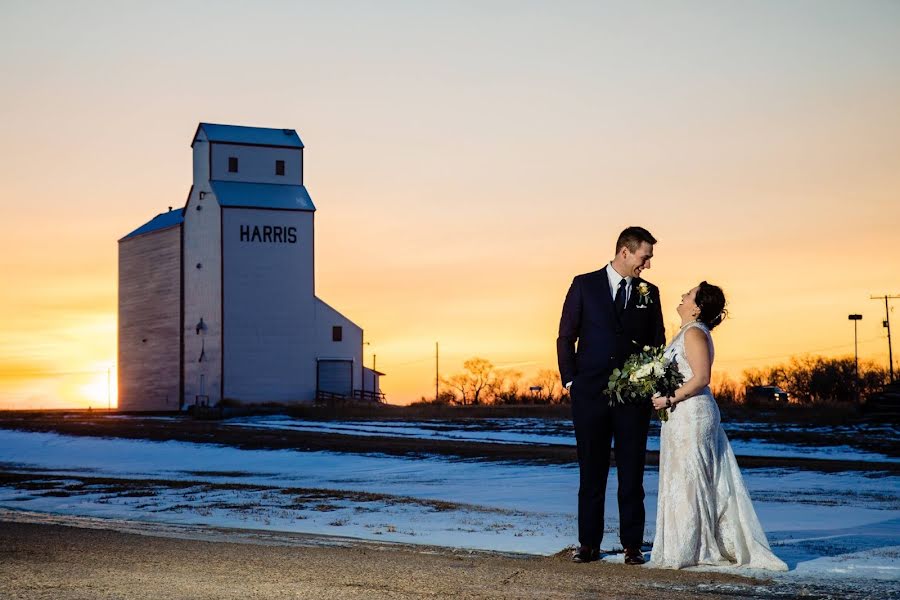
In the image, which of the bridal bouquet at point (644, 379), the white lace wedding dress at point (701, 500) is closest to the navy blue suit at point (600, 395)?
the bridal bouquet at point (644, 379)

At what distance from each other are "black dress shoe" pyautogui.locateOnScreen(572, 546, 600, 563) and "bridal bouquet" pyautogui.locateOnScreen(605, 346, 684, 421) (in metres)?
0.98

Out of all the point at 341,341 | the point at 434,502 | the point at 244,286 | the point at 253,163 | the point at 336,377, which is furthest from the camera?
the point at 341,341

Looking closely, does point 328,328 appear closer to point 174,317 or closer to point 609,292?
point 174,317

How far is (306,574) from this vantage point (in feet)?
23.2

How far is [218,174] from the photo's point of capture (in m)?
59.7

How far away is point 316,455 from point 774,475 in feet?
29.9

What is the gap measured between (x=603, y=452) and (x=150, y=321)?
199 ft

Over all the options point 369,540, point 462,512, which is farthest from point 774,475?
point 369,540

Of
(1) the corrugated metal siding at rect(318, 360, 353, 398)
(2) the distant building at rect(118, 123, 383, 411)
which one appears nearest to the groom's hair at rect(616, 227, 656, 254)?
(2) the distant building at rect(118, 123, 383, 411)

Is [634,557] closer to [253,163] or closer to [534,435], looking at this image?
[534,435]

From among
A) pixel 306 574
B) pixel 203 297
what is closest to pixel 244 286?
pixel 203 297

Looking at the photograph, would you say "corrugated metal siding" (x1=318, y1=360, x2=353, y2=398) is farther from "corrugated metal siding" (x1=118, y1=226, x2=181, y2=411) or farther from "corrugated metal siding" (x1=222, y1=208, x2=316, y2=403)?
"corrugated metal siding" (x1=118, y1=226, x2=181, y2=411)

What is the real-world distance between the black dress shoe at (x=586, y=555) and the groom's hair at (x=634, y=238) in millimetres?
1995

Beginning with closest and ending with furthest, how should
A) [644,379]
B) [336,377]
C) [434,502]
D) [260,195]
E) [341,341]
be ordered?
[644,379] → [434,502] → [260,195] → [336,377] → [341,341]
